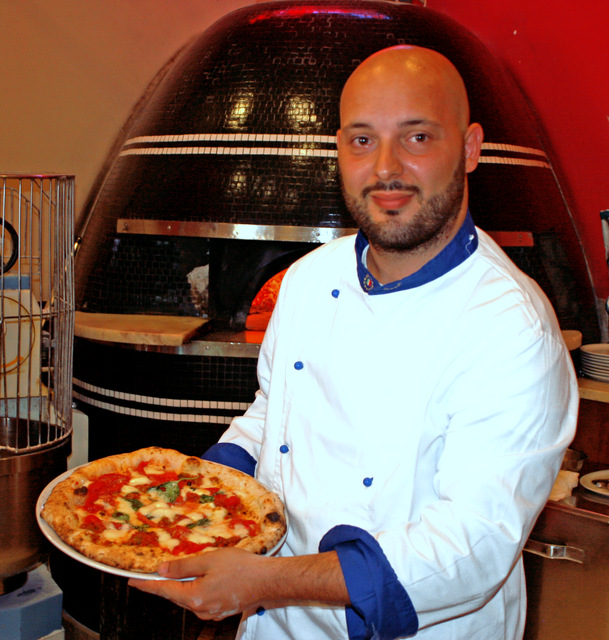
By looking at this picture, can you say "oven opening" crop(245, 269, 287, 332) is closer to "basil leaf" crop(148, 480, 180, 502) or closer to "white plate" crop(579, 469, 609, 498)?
"white plate" crop(579, 469, 609, 498)

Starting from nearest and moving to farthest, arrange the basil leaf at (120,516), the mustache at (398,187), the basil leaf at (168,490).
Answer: the mustache at (398,187)
the basil leaf at (120,516)
the basil leaf at (168,490)

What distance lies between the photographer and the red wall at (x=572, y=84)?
3.74m

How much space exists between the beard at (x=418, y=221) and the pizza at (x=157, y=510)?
0.71 m

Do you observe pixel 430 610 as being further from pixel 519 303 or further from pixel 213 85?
pixel 213 85

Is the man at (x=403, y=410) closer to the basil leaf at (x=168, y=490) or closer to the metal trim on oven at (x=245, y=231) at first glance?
the basil leaf at (x=168, y=490)

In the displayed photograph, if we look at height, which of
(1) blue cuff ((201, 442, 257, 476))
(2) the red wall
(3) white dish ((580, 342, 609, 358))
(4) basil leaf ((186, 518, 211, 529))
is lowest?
(4) basil leaf ((186, 518, 211, 529))

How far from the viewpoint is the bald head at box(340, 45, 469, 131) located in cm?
166

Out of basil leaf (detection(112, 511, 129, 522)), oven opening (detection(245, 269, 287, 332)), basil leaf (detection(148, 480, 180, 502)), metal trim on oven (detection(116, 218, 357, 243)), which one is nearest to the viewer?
basil leaf (detection(112, 511, 129, 522))

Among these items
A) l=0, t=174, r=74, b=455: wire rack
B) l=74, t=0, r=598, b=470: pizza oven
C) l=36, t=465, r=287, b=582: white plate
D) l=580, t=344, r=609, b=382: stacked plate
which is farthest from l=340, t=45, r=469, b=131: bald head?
l=580, t=344, r=609, b=382: stacked plate

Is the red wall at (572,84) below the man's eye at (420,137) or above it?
above

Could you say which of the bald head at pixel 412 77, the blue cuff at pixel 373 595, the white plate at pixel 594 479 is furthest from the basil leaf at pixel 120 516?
the white plate at pixel 594 479

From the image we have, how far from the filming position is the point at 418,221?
169cm

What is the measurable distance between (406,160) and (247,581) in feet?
3.19

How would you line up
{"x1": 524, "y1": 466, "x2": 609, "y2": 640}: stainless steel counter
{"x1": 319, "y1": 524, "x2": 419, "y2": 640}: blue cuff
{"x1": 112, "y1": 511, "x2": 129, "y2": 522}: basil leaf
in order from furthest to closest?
{"x1": 524, "y1": 466, "x2": 609, "y2": 640}: stainless steel counter, {"x1": 112, "y1": 511, "x2": 129, "y2": 522}: basil leaf, {"x1": 319, "y1": 524, "x2": 419, "y2": 640}: blue cuff
